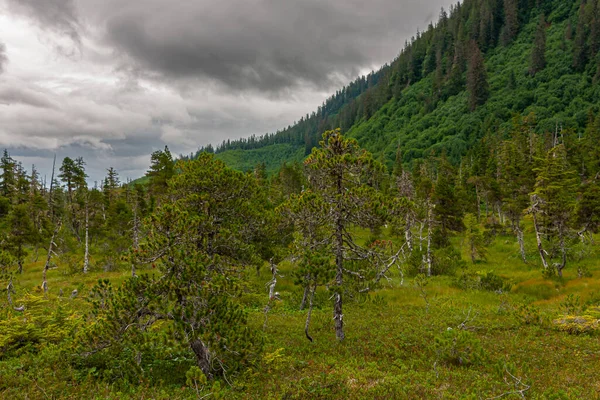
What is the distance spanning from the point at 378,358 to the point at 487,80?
11564 centimetres

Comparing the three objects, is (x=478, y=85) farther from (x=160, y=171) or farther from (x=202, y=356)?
(x=202, y=356)

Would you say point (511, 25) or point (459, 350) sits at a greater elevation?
Answer: point (511, 25)

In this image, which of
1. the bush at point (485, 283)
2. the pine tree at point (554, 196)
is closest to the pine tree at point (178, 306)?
the bush at point (485, 283)

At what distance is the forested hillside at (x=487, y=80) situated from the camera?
80.4m

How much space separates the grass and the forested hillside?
69355 millimetres

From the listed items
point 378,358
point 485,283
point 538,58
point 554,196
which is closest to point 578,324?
point 485,283

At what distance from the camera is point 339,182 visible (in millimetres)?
13328

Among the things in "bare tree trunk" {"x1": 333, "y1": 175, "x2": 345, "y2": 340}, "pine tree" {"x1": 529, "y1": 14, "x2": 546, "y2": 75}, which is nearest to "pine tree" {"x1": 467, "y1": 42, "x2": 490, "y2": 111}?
"pine tree" {"x1": 529, "y1": 14, "x2": 546, "y2": 75}

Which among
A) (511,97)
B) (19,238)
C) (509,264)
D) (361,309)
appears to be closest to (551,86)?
(511,97)

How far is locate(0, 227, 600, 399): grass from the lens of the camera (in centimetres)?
819

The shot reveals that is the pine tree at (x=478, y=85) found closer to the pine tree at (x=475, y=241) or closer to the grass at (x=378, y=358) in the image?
the pine tree at (x=475, y=241)

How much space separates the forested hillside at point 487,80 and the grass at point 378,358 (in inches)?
2731

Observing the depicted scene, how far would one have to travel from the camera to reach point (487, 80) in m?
101

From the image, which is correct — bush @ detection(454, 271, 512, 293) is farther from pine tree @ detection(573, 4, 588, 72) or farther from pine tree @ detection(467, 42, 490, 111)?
pine tree @ detection(573, 4, 588, 72)
